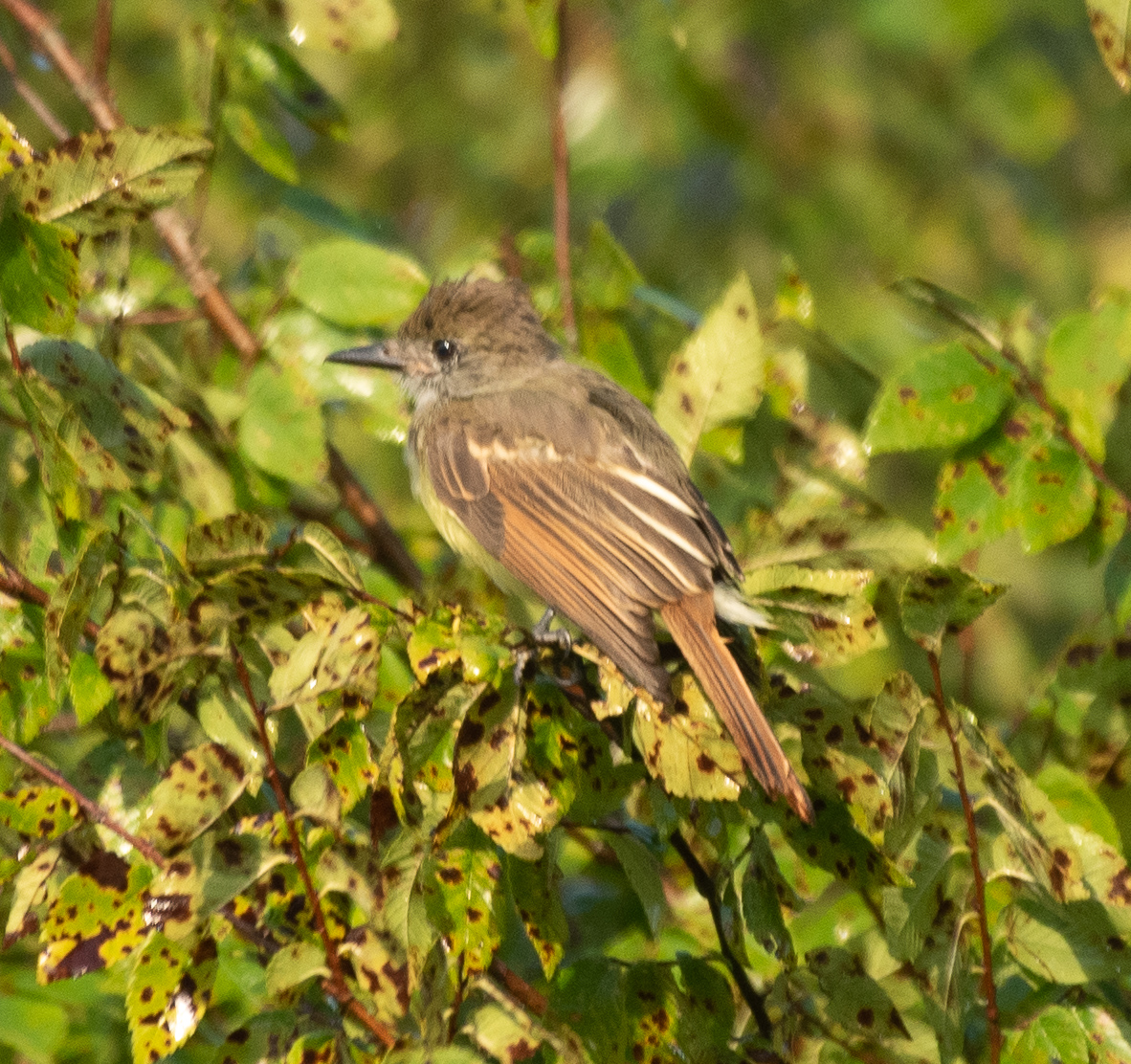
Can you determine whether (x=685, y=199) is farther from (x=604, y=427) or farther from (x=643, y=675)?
(x=643, y=675)

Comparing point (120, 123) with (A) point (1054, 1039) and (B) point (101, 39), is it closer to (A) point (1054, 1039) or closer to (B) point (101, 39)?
(B) point (101, 39)

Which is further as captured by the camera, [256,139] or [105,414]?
[256,139]

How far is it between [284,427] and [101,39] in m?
1.01

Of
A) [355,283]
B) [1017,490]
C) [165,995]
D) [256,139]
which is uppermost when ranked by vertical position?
[256,139]

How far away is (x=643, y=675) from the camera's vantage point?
2176 mm

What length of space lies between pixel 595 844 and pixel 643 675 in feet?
3.14

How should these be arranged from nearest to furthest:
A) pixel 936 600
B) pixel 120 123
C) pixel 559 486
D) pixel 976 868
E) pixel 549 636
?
1. pixel 936 600
2. pixel 976 868
3. pixel 549 636
4. pixel 120 123
5. pixel 559 486

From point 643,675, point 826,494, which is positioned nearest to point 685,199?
point 826,494

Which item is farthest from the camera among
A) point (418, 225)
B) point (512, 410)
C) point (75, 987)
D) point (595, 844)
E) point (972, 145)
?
point (972, 145)

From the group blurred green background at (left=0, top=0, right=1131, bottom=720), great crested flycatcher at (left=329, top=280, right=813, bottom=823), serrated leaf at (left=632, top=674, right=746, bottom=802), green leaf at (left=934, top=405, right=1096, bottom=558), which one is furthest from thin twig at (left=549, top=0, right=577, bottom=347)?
blurred green background at (left=0, top=0, right=1131, bottom=720)

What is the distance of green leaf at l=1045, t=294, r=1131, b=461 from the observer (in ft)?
7.89

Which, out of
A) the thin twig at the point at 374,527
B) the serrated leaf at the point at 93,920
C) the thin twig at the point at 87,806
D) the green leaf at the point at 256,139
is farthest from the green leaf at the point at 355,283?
the serrated leaf at the point at 93,920

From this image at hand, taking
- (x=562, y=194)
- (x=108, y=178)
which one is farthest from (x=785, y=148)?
(x=108, y=178)

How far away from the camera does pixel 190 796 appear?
186 centimetres
